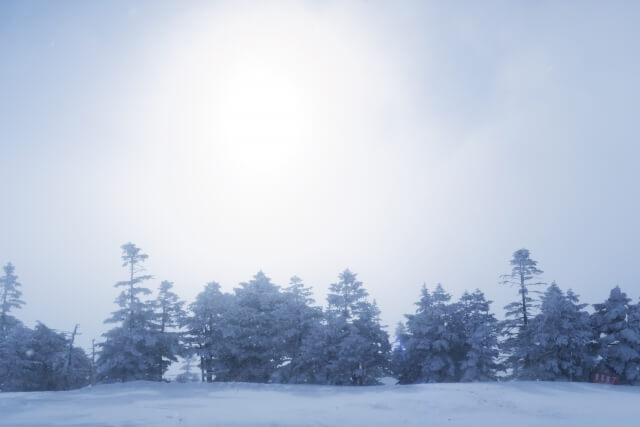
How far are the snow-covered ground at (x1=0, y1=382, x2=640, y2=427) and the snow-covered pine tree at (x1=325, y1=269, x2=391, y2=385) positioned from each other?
1218cm

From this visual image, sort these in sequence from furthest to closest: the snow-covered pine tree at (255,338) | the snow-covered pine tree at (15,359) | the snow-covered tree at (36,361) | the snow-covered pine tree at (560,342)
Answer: the snow-covered pine tree at (255,338), the snow-covered tree at (36,361), the snow-covered pine tree at (15,359), the snow-covered pine tree at (560,342)

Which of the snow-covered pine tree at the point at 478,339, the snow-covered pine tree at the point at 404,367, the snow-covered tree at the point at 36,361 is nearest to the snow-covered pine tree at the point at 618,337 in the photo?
the snow-covered pine tree at the point at 478,339

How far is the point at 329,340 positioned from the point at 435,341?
8.25m

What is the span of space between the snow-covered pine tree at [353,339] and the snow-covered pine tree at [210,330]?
8.22 meters

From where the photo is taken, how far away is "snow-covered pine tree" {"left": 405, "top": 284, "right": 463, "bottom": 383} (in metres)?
30.4

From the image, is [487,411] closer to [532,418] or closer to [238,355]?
[532,418]

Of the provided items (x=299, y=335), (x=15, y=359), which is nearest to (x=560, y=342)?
(x=299, y=335)

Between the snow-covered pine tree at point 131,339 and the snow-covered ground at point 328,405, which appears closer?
the snow-covered ground at point 328,405

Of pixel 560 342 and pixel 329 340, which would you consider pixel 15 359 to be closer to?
pixel 329 340

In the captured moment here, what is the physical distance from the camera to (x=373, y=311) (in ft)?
106

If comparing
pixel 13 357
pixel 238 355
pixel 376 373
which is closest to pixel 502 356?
pixel 376 373

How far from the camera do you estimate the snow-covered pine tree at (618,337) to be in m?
25.1

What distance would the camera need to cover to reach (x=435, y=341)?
30547 millimetres

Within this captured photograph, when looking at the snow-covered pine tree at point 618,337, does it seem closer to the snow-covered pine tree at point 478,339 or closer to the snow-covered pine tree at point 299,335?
the snow-covered pine tree at point 478,339
